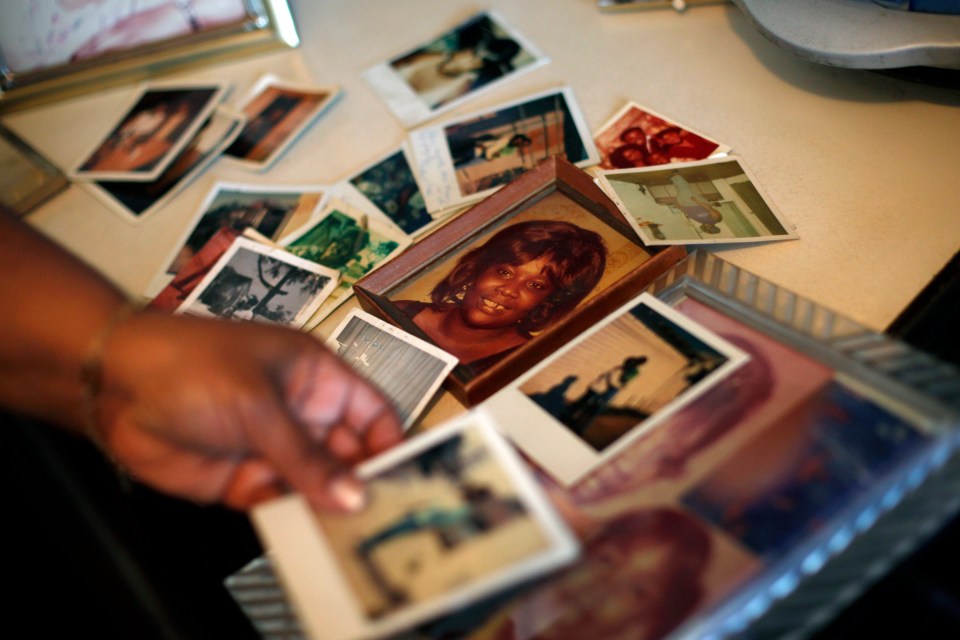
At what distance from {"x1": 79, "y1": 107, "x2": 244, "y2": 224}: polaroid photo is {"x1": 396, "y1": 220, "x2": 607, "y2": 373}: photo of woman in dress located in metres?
0.62

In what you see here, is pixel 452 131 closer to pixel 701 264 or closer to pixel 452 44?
pixel 452 44

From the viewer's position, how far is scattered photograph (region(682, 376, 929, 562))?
2.15ft

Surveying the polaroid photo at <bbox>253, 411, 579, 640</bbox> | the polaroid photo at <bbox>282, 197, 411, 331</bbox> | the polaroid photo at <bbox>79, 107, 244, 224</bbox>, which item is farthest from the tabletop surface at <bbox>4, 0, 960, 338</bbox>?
the polaroid photo at <bbox>253, 411, 579, 640</bbox>

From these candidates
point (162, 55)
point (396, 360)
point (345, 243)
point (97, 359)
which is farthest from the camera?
point (162, 55)

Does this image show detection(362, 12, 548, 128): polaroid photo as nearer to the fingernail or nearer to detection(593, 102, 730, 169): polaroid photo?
detection(593, 102, 730, 169): polaroid photo

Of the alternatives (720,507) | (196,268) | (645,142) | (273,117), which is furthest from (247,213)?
(720,507)

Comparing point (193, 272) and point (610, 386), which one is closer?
point (610, 386)

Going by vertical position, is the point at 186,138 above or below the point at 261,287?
above

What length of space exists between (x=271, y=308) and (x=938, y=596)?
3.06 ft

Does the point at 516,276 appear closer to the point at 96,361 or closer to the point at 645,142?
the point at 645,142

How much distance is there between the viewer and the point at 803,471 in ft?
2.24

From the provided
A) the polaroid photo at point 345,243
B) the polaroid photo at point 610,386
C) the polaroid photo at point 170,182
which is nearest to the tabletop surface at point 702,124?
the polaroid photo at point 170,182

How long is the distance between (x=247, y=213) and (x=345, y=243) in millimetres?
219

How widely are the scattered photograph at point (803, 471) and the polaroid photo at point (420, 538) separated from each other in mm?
165
